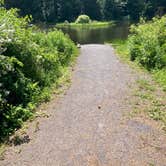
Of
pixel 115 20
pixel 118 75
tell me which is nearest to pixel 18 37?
pixel 118 75

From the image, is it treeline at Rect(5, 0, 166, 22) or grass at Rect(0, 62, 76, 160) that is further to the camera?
treeline at Rect(5, 0, 166, 22)

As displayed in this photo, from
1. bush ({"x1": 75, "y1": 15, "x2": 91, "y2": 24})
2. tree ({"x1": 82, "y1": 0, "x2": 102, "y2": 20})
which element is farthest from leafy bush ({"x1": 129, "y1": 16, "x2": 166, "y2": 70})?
tree ({"x1": 82, "y1": 0, "x2": 102, "y2": 20})

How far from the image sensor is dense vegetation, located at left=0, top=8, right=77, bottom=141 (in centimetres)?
995

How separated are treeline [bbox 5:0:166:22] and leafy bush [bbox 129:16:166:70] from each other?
61.6 metres

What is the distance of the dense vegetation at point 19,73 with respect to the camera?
9953 millimetres

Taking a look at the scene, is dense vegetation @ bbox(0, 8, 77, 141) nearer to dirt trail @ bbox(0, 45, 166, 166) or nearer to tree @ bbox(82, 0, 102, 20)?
dirt trail @ bbox(0, 45, 166, 166)

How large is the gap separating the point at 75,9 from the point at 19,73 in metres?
74.0

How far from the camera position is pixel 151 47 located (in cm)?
1762

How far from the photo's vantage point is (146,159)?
25.5 feet

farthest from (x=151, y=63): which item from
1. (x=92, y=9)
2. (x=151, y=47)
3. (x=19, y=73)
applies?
(x=92, y=9)

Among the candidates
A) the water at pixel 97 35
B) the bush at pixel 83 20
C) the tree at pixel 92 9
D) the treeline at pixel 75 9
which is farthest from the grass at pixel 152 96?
the tree at pixel 92 9

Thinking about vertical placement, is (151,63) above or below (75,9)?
above

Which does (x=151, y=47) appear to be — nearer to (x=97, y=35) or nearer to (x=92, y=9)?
(x=97, y=35)

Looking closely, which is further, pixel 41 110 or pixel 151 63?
pixel 151 63
